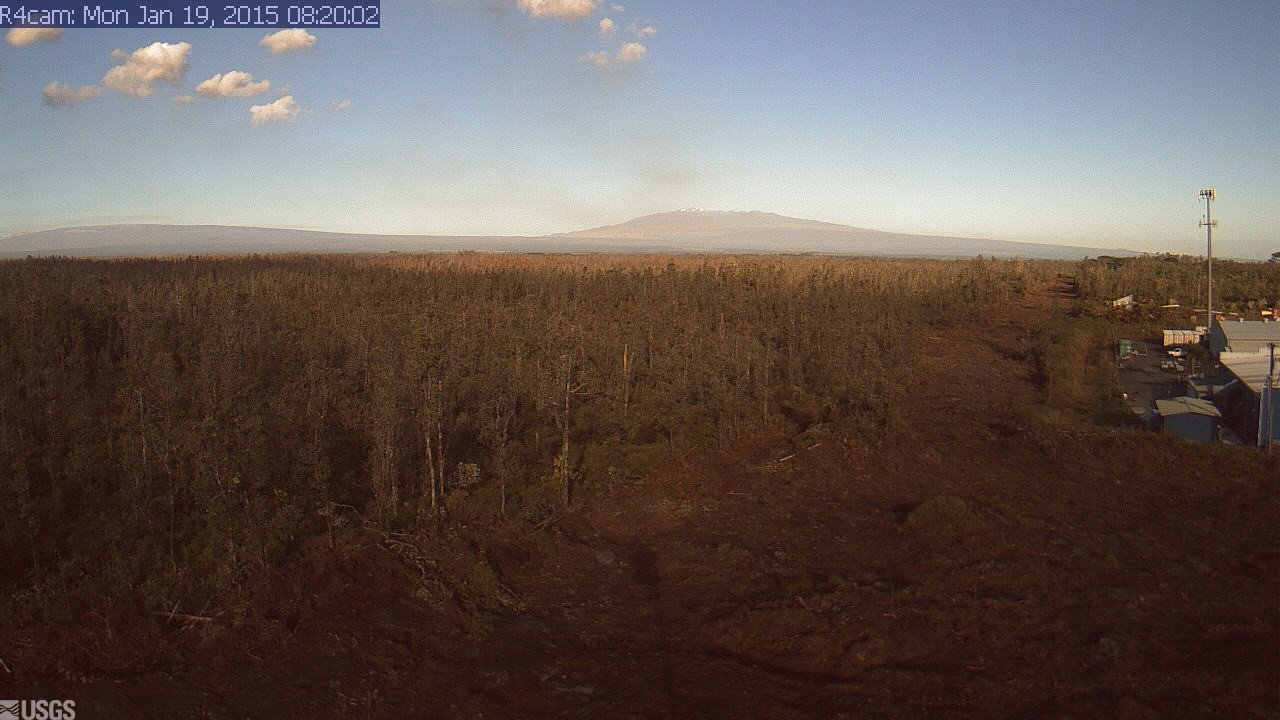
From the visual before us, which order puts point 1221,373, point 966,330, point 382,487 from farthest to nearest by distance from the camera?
point 966,330 → point 1221,373 → point 382,487

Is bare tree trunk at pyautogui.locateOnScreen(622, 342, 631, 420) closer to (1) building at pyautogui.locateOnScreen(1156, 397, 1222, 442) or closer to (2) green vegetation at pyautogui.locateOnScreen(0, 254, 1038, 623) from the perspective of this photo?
(2) green vegetation at pyautogui.locateOnScreen(0, 254, 1038, 623)

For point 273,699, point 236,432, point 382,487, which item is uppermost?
point 236,432

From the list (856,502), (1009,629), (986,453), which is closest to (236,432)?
(856,502)

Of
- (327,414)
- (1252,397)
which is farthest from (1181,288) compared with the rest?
(327,414)

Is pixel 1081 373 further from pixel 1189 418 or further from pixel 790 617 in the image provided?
pixel 790 617

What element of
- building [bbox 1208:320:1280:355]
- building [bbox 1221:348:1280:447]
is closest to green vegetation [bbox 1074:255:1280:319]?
building [bbox 1208:320:1280:355]

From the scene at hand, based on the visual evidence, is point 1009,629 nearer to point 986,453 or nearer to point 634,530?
point 634,530
